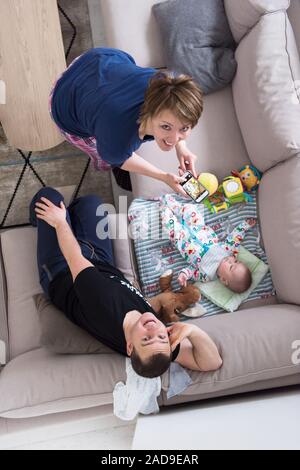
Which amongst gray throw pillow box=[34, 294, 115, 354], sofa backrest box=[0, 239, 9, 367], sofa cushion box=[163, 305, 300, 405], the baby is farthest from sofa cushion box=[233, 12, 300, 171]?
sofa backrest box=[0, 239, 9, 367]

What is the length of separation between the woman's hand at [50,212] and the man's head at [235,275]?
662 millimetres

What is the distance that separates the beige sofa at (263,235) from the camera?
161 cm

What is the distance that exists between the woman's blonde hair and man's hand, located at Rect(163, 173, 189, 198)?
0.50 m

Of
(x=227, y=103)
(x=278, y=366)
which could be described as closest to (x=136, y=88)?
(x=227, y=103)

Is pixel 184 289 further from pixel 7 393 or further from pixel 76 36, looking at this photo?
pixel 76 36

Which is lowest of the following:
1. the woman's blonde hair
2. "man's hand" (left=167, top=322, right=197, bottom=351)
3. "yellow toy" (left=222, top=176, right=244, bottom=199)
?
"man's hand" (left=167, top=322, right=197, bottom=351)

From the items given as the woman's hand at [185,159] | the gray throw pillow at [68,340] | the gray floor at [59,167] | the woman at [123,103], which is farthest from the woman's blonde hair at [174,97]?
the gray floor at [59,167]

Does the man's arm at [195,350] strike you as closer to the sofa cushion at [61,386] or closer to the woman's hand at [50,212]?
the sofa cushion at [61,386]

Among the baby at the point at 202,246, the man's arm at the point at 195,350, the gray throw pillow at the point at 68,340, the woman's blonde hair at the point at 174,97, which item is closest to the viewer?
the woman's blonde hair at the point at 174,97

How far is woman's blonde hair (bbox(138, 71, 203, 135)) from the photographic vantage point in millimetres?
1307

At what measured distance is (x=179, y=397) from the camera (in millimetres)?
1615

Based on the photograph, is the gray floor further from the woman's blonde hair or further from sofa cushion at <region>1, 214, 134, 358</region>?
the woman's blonde hair

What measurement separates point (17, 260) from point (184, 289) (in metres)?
0.68

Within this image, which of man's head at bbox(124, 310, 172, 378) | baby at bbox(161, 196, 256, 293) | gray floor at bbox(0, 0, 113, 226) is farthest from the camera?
gray floor at bbox(0, 0, 113, 226)
